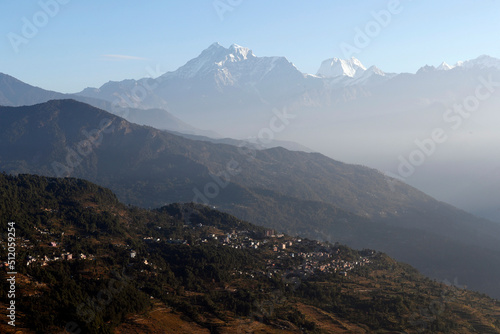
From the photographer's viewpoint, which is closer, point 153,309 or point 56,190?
point 153,309

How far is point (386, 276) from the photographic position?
331 feet

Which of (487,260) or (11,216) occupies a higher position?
(487,260)

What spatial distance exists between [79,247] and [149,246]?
18484 millimetres

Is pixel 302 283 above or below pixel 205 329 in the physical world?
above

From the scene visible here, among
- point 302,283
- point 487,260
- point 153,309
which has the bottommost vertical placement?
point 153,309

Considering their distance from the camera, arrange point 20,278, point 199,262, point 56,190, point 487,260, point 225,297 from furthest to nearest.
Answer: point 487,260 < point 56,190 < point 199,262 < point 225,297 < point 20,278

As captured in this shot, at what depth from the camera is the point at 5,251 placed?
207 ft

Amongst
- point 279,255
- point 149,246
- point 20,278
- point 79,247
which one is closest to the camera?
point 20,278

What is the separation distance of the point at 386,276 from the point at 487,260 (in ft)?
262

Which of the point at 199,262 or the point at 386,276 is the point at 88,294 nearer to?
the point at 199,262

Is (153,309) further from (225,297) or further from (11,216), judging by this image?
(11,216)

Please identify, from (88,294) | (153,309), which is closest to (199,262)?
Result: (153,309)

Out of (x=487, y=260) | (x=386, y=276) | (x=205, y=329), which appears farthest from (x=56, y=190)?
(x=487, y=260)

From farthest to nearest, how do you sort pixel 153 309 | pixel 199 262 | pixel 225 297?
pixel 199 262
pixel 225 297
pixel 153 309
